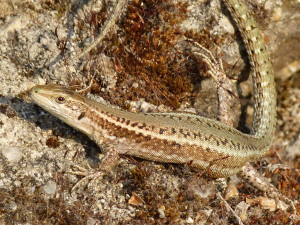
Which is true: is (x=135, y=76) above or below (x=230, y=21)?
below

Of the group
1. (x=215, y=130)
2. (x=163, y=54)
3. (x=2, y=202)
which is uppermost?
(x=163, y=54)

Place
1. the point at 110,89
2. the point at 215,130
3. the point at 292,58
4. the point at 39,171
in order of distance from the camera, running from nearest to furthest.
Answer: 1. the point at 39,171
2. the point at 215,130
3. the point at 110,89
4. the point at 292,58

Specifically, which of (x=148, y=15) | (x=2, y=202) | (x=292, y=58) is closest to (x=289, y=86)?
(x=292, y=58)

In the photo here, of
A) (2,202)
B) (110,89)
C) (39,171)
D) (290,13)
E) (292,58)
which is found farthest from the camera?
(292,58)

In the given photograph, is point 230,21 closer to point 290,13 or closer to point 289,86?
point 290,13

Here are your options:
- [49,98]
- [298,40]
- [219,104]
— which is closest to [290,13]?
[298,40]

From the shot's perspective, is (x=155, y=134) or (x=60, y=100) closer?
(x=60, y=100)

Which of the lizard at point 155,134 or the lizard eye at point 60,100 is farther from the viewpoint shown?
the lizard at point 155,134

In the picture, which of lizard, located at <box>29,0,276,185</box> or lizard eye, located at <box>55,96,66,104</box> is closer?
lizard eye, located at <box>55,96,66,104</box>

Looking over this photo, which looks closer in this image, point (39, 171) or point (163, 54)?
point (39, 171)

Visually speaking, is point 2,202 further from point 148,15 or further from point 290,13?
point 290,13
